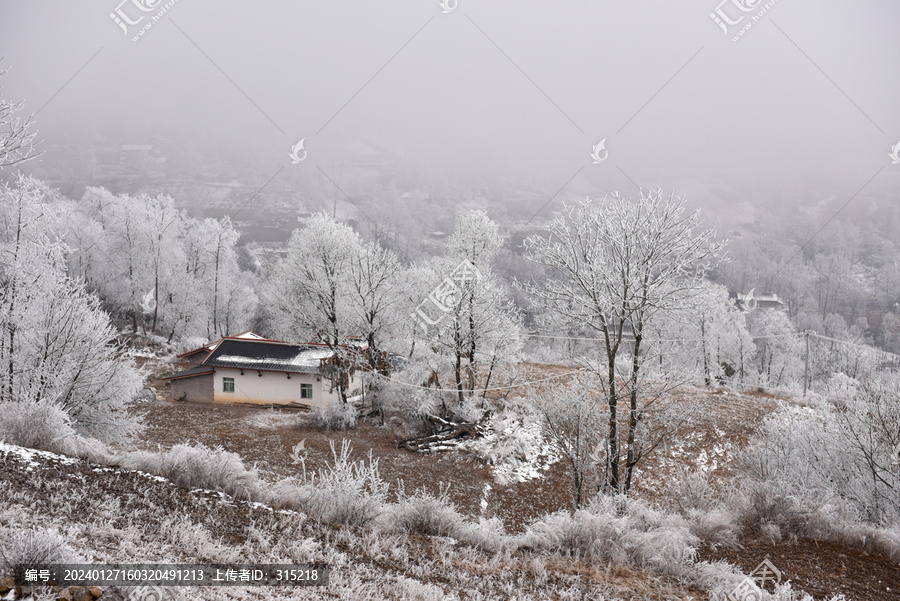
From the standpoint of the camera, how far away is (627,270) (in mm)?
11266

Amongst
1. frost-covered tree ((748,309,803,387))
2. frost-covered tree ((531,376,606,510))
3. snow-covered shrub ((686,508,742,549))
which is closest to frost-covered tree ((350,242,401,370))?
frost-covered tree ((531,376,606,510))

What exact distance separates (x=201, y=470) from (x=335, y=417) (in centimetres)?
1611

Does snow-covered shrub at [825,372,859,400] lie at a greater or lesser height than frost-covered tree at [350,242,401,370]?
lesser

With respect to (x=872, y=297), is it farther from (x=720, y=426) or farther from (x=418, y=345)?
(x=418, y=345)

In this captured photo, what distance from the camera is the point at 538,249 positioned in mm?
12445

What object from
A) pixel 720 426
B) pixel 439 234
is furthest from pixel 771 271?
pixel 720 426

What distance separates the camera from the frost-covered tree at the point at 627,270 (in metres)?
11.0

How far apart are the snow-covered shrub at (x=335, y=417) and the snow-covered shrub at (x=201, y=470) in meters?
15.4

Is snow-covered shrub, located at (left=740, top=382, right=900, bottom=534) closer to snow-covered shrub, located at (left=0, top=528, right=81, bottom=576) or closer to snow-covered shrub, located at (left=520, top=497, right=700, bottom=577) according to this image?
snow-covered shrub, located at (left=520, top=497, right=700, bottom=577)

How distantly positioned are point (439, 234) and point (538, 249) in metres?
148

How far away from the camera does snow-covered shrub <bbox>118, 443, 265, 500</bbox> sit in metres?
7.18

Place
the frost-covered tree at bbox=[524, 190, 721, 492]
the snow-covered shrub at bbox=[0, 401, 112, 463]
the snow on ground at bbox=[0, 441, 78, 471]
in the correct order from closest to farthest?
1. the snow on ground at bbox=[0, 441, 78, 471]
2. the snow-covered shrub at bbox=[0, 401, 112, 463]
3. the frost-covered tree at bbox=[524, 190, 721, 492]

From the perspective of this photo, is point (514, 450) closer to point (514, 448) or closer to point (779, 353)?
point (514, 448)

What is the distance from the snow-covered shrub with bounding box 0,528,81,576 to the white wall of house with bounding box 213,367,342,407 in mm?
25916
